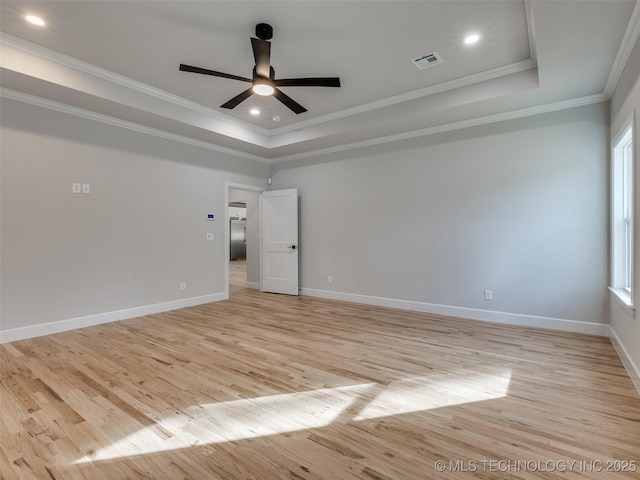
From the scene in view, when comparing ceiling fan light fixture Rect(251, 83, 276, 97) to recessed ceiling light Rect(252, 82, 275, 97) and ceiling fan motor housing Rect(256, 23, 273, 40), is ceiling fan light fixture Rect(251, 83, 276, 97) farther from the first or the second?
ceiling fan motor housing Rect(256, 23, 273, 40)

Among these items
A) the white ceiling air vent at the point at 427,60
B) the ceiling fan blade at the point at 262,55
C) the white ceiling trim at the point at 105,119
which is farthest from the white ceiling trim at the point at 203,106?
the ceiling fan blade at the point at 262,55

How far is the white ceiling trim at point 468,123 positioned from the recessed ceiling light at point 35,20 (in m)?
4.03

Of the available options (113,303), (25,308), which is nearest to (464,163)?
(113,303)

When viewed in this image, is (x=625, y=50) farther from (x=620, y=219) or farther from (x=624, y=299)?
(x=624, y=299)

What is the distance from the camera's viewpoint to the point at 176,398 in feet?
7.48

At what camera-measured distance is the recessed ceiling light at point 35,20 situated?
271 cm

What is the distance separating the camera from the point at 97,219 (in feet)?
13.8

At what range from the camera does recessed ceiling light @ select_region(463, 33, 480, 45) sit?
2963 mm

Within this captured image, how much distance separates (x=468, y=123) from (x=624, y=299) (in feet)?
9.25

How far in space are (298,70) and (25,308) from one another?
168 inches

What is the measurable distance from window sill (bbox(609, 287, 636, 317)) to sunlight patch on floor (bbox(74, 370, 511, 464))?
1202 mm

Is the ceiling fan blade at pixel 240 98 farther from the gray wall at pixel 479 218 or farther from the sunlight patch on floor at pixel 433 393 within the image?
the sunlight patch on floor at pixel 433 393

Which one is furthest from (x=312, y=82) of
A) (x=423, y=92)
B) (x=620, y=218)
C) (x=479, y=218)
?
(x=620, y=218)

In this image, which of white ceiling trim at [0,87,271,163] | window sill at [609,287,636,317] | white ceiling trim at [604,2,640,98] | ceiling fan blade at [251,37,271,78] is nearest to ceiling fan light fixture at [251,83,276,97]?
ceiling fan blade at [251,37,271,78]
